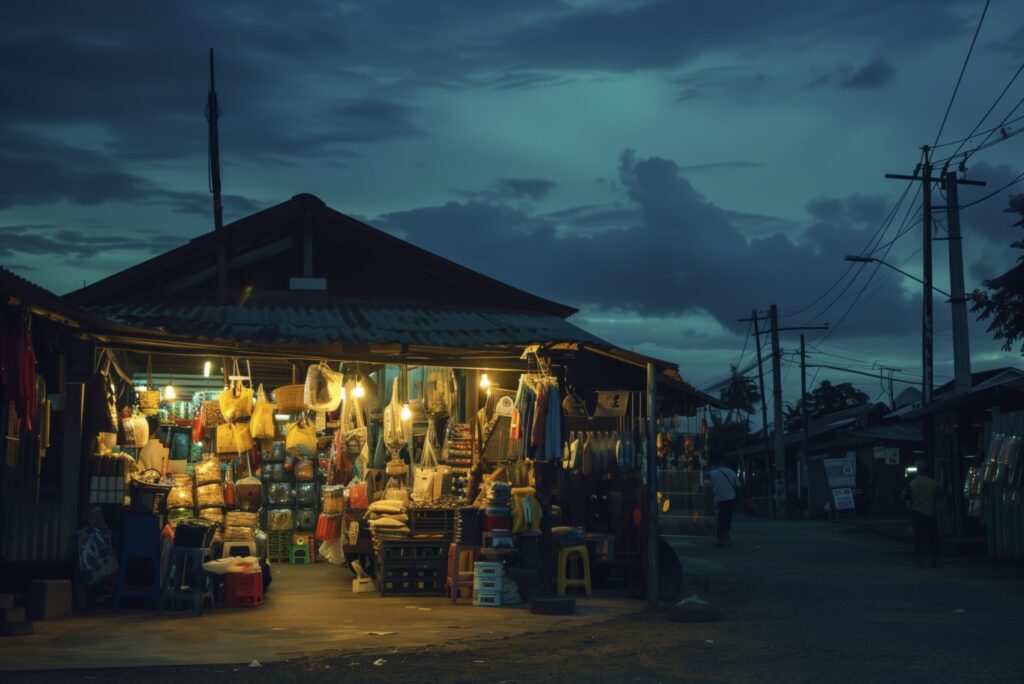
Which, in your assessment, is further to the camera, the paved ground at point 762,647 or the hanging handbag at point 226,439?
the hanging handbag at point 226,439

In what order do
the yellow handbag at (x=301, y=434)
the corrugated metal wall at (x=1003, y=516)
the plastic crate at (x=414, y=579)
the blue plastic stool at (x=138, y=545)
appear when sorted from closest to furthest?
the blue plastic stool at (x=138, y=545), the plastic crate at (x=414, y=579), the yellow handbag at (x=301, y=434), the corrugated metal wall at (x=1003, y=516)

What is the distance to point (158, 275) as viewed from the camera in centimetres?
1723

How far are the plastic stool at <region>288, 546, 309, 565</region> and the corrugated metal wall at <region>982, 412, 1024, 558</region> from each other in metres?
12.0

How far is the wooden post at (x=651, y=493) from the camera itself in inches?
581

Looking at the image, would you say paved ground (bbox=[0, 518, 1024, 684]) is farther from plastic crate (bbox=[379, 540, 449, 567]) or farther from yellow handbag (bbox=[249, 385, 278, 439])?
yellow handbag (bbox=[249, 385, 278, 439])

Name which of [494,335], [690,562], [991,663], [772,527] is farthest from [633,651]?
[772,527]

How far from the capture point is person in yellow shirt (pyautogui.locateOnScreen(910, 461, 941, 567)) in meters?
19.8

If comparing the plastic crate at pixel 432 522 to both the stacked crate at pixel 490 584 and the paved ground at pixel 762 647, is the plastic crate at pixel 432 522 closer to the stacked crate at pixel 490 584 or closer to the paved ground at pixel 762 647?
the stacked crate at pixel 490 584

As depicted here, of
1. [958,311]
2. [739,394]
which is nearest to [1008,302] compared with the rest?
[958,311]

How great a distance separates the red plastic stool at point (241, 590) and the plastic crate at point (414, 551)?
170 cm

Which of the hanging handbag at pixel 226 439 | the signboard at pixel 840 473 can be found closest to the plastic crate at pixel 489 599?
the hanging handbag at pixel 226 439

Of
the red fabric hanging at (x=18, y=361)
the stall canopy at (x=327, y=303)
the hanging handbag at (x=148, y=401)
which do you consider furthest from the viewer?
the hanging handbag at (x=148, y=401)

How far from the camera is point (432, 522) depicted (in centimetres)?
1545

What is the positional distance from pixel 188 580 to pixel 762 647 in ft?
22.9
